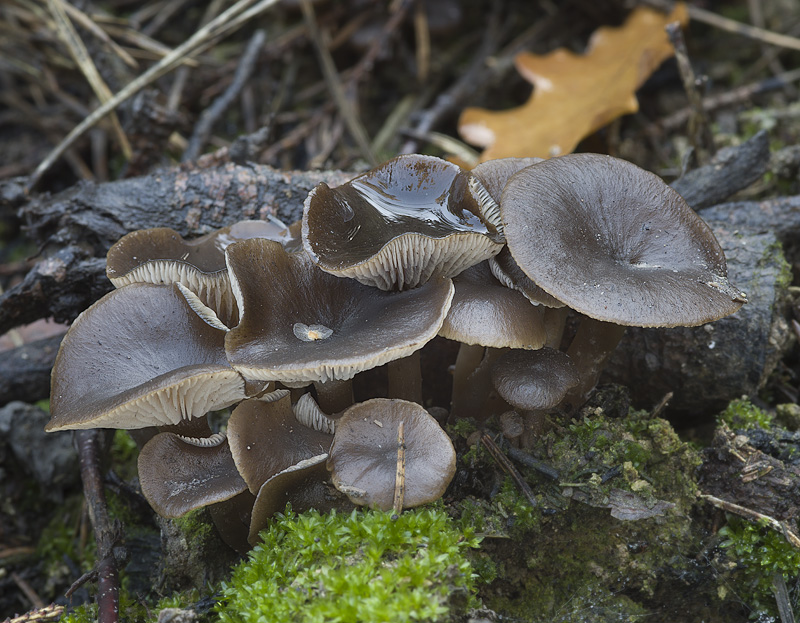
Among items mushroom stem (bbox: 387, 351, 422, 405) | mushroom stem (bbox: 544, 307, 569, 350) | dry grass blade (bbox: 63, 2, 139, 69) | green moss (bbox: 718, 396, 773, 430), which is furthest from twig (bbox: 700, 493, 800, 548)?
dry grass blade (bbox: 63, 2, 139, 69)

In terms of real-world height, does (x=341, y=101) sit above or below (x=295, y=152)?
above

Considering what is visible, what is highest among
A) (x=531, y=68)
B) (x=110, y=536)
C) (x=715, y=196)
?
(x=531, y=68)

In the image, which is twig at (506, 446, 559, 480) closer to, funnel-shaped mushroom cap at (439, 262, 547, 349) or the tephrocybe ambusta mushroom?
the tephrocybe ambusta mushroom

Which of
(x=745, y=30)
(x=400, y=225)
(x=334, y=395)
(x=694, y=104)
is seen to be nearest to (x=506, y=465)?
(x=334, y=395)

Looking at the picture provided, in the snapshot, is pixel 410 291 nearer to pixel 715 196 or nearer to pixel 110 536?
pixel 110 536

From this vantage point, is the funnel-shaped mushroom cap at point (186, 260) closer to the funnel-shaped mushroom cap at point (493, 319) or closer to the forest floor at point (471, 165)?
the forest floor at point (471, 165)

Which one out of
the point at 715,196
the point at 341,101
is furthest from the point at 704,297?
the point at 341,101

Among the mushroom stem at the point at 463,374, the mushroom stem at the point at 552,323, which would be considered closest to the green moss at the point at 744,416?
the mushroom stem at the point at 552,323
